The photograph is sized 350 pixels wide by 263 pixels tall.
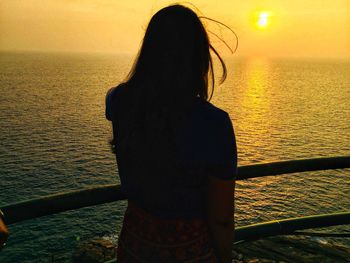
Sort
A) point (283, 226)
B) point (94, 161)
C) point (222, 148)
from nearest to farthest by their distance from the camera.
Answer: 1. point (222, 148)
2. point (283, 226)
3. point (94, 161)

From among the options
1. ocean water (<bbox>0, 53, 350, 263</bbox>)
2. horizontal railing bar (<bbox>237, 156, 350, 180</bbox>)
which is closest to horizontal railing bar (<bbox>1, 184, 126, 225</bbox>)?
horizontal railing bar (<bbox>237, 156, 350, 180</bbox>)

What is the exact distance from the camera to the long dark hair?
1.86 metres

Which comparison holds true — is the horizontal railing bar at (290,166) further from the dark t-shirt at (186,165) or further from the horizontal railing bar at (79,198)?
the dark t-shirt at (186,165)

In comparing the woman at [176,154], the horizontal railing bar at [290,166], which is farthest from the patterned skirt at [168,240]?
the horizontal railing bar at [290,166]

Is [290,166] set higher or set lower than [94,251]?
higher

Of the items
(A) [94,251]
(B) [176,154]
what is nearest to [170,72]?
(B) [176,154]

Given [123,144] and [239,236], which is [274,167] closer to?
[239,236]

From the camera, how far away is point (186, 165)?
1823mm

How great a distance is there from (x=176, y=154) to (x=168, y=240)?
436 mm

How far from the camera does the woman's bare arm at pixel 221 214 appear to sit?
1.83 m

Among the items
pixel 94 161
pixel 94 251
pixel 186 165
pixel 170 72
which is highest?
pixel 170 72

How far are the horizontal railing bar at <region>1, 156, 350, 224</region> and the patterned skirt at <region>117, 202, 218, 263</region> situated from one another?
0.25m

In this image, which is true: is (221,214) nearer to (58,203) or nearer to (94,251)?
(58,203)

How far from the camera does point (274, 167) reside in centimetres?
270
